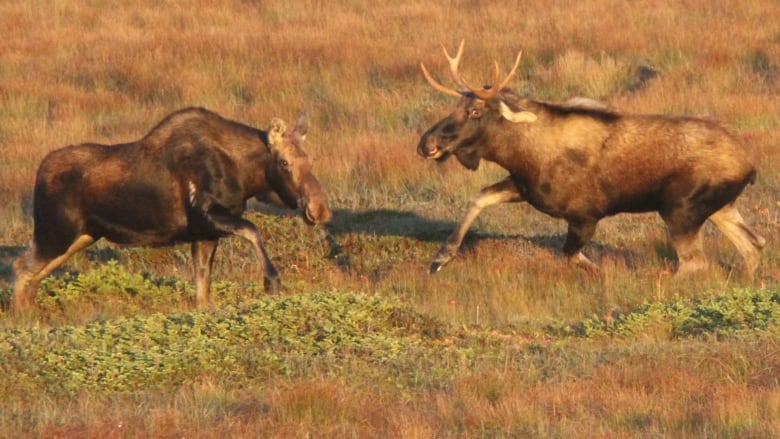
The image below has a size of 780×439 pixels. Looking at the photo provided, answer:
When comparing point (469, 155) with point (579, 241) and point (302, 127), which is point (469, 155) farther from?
point (302, 127)

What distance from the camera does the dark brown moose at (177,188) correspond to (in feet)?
36.0

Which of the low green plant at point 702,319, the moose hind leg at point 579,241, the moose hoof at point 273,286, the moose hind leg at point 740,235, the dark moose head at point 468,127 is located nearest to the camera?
the low green plant at point 702,319

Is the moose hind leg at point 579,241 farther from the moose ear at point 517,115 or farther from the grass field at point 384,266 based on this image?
the moose ear at point 517,115

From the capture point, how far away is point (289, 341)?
9.09m

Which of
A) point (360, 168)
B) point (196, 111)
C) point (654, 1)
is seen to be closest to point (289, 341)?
point (196, 111)

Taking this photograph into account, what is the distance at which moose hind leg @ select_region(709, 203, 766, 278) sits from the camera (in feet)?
41.2

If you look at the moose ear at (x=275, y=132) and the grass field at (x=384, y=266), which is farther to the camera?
the moose ear at (x=275, y=132)

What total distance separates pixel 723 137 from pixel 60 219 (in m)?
5.40

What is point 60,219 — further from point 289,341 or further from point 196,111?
point 289,341

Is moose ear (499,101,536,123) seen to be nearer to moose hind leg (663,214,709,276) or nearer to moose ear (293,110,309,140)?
moose hind leg (663,214,709,276)

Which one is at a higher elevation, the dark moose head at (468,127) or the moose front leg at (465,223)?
the dark moose head at (468,127)

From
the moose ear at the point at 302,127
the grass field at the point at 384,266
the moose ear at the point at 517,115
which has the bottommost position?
the grass field at the point at 384,266

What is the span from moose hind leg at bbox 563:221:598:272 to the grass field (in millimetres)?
248

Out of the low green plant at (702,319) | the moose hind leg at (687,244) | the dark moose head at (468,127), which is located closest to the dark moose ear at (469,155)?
the dark moose head at (468,127)
